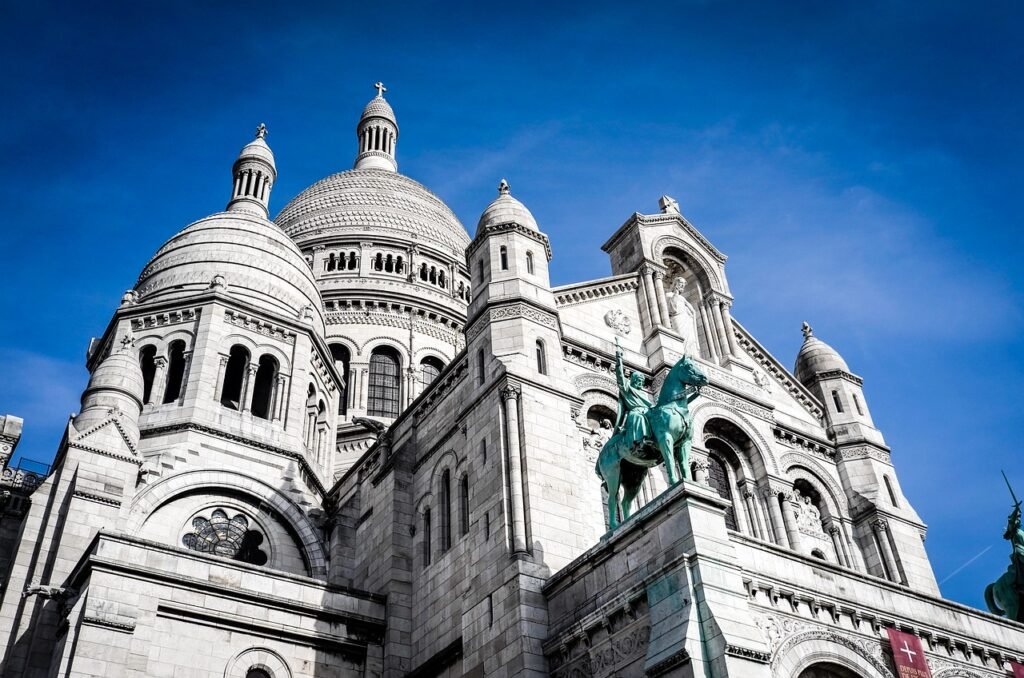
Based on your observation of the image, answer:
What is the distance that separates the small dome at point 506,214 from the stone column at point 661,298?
16.2 feet

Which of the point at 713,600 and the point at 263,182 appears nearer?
the point at 713,600

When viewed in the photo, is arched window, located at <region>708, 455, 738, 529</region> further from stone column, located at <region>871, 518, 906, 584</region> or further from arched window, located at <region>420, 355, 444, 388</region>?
arched window, located at <region>420, 355, 444, 388</region>

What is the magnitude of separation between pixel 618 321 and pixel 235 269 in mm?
14846

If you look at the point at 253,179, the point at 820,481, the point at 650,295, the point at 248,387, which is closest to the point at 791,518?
the point at 820,481

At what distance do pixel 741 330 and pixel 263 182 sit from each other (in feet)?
76.7

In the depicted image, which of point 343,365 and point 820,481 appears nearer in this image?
point 820,481

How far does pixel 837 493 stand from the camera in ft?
104

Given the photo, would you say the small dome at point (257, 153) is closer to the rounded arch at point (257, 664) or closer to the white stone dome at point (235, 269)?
the white stone dome at point (235, 269)

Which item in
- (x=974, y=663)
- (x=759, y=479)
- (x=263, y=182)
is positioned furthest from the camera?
(x=263, y=182)

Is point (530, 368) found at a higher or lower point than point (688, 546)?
higher

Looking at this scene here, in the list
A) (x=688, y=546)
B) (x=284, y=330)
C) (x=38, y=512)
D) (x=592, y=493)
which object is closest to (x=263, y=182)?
(x=284, y=330)

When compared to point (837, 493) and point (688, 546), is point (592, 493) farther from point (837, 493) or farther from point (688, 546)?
point (837, 493)

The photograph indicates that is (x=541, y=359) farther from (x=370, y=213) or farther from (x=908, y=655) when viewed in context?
(x=370, y=213)

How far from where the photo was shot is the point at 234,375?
113 feet
